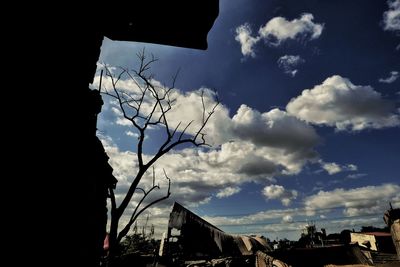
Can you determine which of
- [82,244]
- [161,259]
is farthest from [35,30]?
[161,259]

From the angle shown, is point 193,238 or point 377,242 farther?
point 377,242

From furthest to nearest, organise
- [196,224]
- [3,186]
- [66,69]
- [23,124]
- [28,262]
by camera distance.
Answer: [196,224]
[66,69]
[28,262]
[23,124]
[3,186]

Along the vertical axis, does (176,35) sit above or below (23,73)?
above

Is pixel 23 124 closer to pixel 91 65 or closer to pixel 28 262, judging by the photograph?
pixel 28 262

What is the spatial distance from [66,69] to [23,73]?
2.24ft

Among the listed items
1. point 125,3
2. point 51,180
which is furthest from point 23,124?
point 125,3

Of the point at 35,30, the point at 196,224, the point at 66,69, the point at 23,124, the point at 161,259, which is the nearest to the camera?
the point at 23,124

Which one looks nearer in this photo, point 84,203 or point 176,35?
point 84,203

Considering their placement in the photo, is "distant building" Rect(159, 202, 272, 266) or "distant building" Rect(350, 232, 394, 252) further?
"distant building" Rect(350, 232, 394, 252)

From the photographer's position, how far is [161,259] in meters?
Result: 18.6

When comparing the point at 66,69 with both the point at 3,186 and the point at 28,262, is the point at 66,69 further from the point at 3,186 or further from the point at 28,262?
the point at 28,262

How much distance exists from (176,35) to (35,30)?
1573 millimetres

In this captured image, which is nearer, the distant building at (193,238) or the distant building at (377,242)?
the distant building at (193,238)

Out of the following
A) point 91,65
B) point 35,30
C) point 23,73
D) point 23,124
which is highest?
point 91,65
